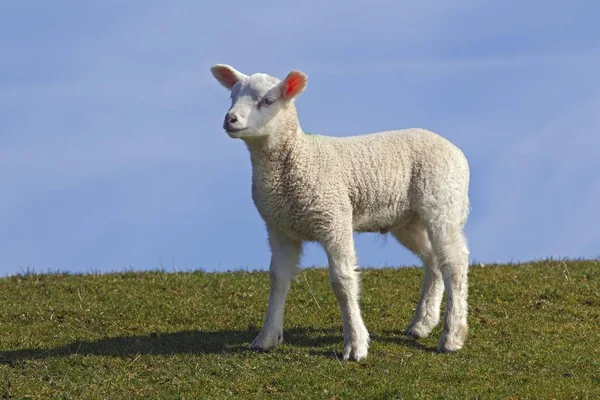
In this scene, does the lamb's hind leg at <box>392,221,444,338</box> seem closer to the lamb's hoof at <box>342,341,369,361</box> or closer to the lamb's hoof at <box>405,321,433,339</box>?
the lamb's hoof at <box>405,321,433,339</box>

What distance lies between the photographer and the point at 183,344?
13031 mm

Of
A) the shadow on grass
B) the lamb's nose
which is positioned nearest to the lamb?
the lamb's nose

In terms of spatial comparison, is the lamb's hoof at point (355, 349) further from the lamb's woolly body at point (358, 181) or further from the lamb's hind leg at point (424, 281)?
the lamb's hind leg at point (424, 281)

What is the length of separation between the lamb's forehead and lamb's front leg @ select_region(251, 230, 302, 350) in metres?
1.66

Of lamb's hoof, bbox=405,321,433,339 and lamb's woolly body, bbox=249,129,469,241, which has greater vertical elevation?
lamb's woolly body, bbox=249,129,469,241

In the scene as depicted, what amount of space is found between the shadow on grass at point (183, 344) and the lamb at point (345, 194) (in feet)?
1.70

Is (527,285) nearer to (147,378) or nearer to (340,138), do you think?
(340,138)

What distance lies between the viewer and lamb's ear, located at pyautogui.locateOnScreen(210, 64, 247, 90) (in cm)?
1212

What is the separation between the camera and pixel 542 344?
13.4 meters

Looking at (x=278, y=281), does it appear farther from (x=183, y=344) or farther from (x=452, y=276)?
(x=452, y=276)

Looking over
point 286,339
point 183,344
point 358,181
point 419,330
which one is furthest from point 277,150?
point 419,330

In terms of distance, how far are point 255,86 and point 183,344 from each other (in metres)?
3.42

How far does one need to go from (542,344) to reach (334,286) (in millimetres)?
3151

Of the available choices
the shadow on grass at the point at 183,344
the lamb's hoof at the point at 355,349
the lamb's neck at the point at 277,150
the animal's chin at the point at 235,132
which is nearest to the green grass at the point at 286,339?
the shadow on grass at the point at 183,344
